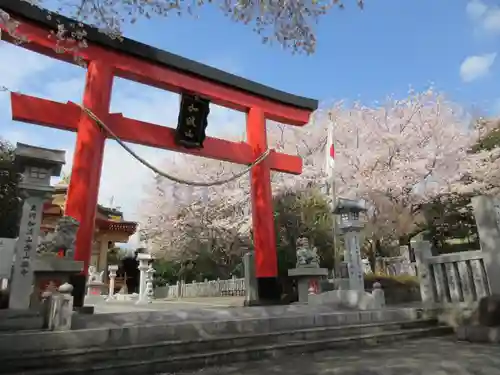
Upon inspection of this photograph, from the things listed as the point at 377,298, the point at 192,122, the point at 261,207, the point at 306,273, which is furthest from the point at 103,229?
the point at 377,298

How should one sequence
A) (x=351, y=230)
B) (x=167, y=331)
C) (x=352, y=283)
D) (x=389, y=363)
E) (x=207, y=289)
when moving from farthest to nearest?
1. (x=207, y=289)
2. (x=351, y=230)
3. (x=352, y=283)
4. (x=167, y=331)
5. (x=389, y=363)

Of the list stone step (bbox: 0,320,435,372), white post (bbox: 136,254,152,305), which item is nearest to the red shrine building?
white post (bbox: 136,254,152,305)

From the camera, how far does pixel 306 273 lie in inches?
398

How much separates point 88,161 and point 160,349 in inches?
196

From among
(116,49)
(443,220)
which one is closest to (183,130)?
(116,49)

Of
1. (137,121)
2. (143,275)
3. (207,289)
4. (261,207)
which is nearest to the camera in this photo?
(137,121)

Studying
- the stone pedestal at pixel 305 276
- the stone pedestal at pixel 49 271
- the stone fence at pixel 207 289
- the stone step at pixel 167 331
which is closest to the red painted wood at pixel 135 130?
the stone pedestal at pixel 305 276

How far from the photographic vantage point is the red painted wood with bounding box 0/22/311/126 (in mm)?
8219

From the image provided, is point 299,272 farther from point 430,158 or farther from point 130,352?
point 430,158

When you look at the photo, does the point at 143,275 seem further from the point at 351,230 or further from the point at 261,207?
the point at 351,230

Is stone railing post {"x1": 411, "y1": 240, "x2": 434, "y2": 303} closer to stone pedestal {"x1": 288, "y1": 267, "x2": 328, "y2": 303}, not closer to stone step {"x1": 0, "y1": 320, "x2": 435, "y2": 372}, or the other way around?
stone step {"x1": 0, "y1": 320, "x2": 435, "y2": 372}

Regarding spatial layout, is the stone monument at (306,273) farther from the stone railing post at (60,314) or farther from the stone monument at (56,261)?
the stone railing post at (60,314)

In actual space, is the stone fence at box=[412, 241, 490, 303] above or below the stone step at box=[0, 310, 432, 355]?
above

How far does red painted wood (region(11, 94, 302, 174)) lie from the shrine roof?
5.44 ft
